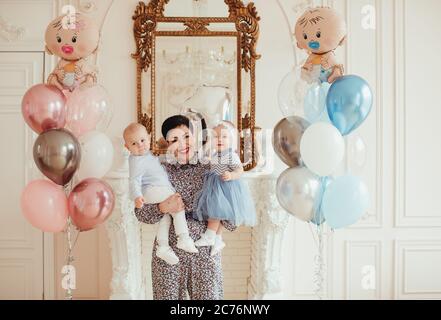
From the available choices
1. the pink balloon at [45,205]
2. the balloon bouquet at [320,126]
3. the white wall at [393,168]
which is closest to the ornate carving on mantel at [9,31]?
the pink balloon at [45,205]

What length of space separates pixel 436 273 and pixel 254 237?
143 cm

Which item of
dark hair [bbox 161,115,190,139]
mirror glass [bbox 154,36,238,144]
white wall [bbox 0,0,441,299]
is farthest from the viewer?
white wall [bbox 0,0,441,299]

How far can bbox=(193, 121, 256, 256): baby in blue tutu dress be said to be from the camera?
2629mm

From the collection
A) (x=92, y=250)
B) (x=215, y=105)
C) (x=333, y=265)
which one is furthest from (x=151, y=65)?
(x=333, y=265)

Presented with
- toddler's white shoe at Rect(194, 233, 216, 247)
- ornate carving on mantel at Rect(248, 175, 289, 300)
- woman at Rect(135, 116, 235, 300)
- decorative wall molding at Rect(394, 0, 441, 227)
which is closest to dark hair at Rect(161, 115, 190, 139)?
woman at Rect(135, 116, 235, 300)

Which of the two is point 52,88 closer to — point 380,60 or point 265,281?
point 265,281

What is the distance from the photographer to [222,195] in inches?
105

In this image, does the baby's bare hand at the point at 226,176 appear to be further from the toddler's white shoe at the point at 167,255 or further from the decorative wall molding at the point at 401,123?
the decorative wall molding at the point at 401,123

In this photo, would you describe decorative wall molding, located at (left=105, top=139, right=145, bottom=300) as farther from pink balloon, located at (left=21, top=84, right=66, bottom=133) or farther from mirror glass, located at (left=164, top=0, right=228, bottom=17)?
mirror glass, located at (left=164, top=0, right=228, bottom=17)

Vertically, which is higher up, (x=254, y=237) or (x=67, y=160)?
(x=67, y=160)

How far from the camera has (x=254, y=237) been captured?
3.62m

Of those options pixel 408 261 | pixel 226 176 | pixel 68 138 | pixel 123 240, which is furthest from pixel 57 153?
pixel 408 261
